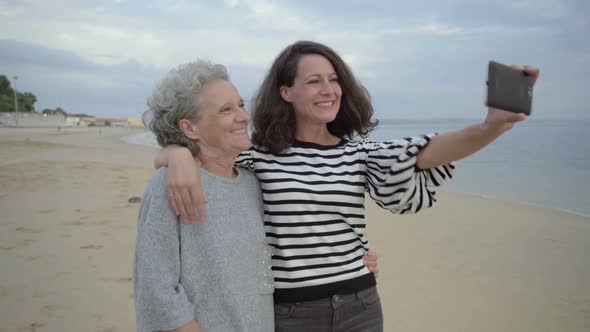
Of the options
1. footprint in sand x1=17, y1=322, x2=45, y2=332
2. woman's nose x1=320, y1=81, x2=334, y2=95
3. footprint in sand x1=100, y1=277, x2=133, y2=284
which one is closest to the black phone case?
woman's nose x1=320, y1=81, x2=334, y2=95

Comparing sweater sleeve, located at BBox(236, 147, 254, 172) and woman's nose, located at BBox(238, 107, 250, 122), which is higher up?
woman's nose, located at BBox(238, 107, 250, 122)

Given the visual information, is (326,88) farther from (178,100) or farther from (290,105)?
(178,100)

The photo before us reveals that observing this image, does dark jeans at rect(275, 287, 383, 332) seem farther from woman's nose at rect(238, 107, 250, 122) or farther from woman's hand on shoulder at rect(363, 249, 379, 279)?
woman's nose at rect(238, 107, 250, 122)

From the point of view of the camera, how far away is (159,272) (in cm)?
170

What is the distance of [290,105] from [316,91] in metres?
0.22

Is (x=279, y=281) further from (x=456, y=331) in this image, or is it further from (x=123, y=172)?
(x=123, y=172)

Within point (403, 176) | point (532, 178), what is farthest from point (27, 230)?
point (532, 178)

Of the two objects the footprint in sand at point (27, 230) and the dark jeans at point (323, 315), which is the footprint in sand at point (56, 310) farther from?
the dark jeans at point (323, 315)

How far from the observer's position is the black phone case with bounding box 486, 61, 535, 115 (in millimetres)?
1511

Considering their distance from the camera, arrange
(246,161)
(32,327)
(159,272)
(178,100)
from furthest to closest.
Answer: (32,327)
(246,161)
(178,100)
(159,272)

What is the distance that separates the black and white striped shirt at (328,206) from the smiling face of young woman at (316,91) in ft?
0.80

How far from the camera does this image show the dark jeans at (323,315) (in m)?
A: 2.06

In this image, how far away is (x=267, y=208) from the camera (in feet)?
6.95

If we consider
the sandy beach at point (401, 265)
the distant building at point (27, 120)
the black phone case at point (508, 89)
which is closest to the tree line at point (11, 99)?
the distant building at point (27, 120)
